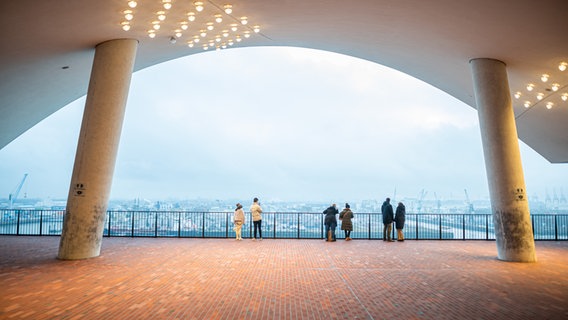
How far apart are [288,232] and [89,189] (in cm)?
846

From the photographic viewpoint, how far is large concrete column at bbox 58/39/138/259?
35.1 feet

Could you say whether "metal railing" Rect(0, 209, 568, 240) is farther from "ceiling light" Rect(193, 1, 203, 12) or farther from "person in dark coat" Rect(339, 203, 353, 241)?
"ceiling light" Rect(193, 1, 203, 12)

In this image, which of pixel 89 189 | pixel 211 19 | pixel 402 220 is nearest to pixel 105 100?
pixel 89 189

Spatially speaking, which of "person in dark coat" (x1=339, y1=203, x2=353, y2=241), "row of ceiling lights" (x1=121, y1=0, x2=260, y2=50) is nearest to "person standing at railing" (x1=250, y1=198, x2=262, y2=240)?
"person in dark coat" (x1=339, y1=203, x2=353, y2=241)

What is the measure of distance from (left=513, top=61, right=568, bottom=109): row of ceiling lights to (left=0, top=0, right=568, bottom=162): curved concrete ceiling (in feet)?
0.34

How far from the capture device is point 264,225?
16.7 meters

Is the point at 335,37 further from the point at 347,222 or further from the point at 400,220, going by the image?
the point at 400,220

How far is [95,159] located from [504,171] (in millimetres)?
12696

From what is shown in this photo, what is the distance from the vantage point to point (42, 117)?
18.2 m

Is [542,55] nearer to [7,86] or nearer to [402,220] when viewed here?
[402,220]

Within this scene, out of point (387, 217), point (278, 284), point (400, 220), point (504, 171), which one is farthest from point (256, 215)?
point (504, 171)

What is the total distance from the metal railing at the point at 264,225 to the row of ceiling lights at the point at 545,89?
5290 millimetres

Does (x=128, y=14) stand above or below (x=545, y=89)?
above

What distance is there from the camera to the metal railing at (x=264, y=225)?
639 inches
